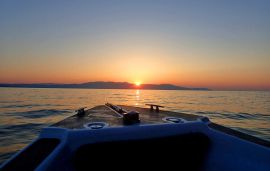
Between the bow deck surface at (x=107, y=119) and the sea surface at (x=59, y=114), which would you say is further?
the sea surface at (x=59, y=114)

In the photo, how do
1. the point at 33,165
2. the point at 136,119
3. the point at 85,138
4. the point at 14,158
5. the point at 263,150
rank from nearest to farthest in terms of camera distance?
the point at 33,165
the point at 14,158
the point at 85,138
the point at 263,150
the point at 136,119

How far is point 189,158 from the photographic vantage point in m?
5.12

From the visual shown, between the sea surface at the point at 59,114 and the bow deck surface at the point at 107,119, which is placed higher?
the bow deck surface at the point at 107,119

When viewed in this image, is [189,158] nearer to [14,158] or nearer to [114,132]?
[114,132]

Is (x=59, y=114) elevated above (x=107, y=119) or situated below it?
below

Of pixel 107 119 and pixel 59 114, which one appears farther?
pixel 59 114

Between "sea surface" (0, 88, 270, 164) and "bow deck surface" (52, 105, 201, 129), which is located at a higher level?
"bow deck surface" (52, 105, 201, 129)

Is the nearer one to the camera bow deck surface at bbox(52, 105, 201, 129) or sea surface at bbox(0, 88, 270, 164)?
bow deck surface at bbox(52, 105, 201, 129)

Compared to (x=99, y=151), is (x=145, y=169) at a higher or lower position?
lower

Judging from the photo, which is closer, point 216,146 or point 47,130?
point 47,130

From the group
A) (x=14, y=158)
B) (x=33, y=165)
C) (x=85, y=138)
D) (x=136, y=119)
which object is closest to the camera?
(x=33, y=165)

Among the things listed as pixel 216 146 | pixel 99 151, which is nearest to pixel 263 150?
pixel 216 146

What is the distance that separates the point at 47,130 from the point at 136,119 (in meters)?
2.21

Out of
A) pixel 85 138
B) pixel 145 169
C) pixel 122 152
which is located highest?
pixel 85 138
